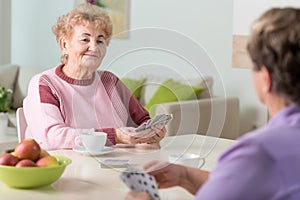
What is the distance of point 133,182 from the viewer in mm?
1537

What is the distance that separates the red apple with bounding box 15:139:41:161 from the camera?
6.32ft

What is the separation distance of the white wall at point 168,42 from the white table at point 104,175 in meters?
0.27

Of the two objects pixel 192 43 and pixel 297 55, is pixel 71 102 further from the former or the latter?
pixel 297 55

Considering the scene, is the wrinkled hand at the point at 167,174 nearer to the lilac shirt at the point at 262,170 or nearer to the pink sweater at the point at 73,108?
the lilac shirt at the point at 262,170

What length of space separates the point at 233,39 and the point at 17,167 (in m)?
3.37

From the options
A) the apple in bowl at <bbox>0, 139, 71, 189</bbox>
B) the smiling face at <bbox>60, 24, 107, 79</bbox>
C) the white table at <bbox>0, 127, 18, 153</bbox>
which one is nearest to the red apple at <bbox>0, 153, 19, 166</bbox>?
the apple in bowl at <bbox>0, 139, 71, 189</bbox>

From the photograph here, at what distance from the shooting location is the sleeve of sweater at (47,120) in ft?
8.27

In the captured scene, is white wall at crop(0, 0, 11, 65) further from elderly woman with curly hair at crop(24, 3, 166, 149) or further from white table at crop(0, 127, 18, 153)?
elderly woman with curly hair at crop(24, 3, 166, 149)

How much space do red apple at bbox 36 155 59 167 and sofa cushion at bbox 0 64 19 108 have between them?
4.35 metres

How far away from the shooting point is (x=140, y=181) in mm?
1538

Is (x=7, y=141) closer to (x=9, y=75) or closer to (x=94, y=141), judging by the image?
(x=9, y=75)

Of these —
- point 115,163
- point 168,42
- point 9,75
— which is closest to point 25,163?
point 115,163

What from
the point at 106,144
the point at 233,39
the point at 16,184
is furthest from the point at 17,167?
the point at 233,39

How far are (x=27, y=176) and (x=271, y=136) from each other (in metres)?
0.90
